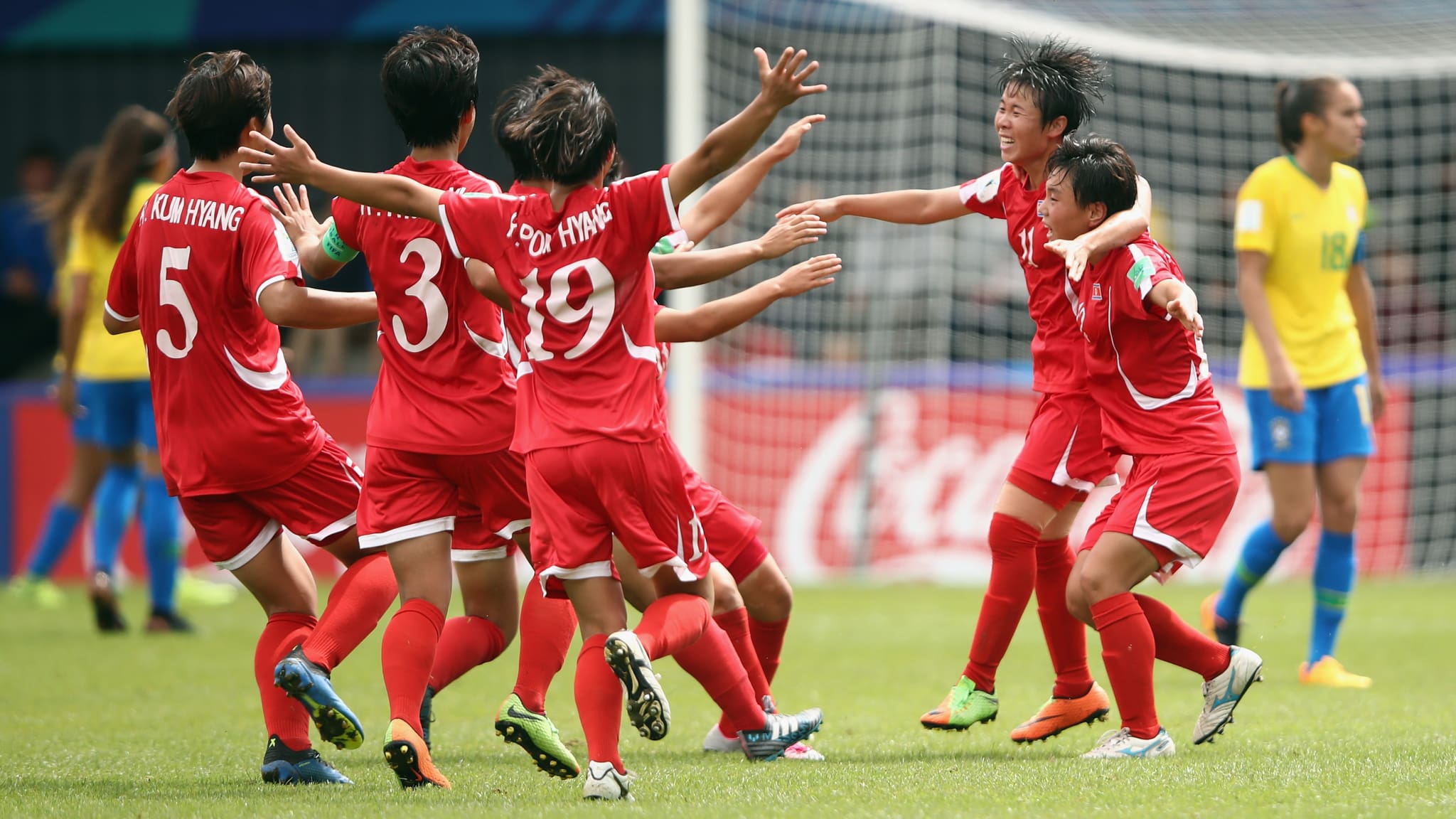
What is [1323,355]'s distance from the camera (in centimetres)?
619

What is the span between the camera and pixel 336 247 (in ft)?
13.7

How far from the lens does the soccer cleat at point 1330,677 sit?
19.5 feet

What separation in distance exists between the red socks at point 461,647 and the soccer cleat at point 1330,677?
3183 millimetres

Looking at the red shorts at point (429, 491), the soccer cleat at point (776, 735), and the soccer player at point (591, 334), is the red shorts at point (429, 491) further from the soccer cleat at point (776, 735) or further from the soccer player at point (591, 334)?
the soccer cleat at point (776, 735)

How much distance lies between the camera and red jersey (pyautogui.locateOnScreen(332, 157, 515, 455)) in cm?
406

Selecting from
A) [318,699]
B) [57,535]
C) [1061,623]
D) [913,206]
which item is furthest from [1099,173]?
[57,535]

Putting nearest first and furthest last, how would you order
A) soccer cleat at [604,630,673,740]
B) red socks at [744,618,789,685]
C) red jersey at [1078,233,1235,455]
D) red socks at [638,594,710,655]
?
soccer cleat at [604,630,673,740] < red socks at [638,594,710,655] < red jersey at [1078,233,1235,455] < red socks at [744,618,789,685]

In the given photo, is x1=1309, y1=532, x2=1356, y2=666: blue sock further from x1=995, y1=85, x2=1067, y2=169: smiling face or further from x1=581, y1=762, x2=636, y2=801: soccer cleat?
x1=581, y1=762, x2=636, y2=801: soccer cleat

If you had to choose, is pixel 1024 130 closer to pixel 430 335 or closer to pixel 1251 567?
pixel 430 335

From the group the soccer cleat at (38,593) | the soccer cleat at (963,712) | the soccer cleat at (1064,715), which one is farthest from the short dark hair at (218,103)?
the soccer cleat at (38,593)

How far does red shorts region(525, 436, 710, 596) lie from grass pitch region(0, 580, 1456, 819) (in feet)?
1.79

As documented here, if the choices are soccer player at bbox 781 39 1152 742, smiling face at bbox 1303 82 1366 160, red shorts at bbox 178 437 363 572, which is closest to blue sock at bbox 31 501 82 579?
red shorts at bbox 178 437 363 572

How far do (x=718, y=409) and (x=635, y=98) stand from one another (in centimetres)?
493

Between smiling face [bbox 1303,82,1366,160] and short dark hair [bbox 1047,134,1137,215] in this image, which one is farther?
smiling face [bbox 1303,82,1366,160]
